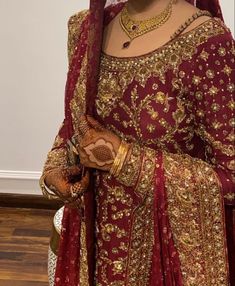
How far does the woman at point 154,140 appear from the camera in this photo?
0.91 meters

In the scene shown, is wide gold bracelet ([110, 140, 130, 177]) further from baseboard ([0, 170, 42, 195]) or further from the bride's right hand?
baseboard ([0, 170, 42, 195])

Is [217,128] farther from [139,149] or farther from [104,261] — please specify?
[104,261]

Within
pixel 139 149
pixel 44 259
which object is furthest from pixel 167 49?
pixel 44 259

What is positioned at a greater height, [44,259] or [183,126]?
[183,126]

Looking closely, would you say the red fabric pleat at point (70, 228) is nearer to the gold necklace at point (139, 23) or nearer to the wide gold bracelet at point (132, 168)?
the gold necklace at point (139, 23)

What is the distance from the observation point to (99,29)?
0.99 m

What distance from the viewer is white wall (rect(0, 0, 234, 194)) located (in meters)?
2.61

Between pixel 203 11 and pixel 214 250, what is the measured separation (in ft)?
1.36

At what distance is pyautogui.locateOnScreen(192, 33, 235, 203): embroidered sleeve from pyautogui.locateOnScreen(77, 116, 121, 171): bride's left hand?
6.1 inches

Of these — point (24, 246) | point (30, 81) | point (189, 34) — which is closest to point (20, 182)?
point (24, 246)

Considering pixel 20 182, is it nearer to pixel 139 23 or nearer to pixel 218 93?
pixel 139 23

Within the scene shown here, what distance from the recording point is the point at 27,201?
2975 mm

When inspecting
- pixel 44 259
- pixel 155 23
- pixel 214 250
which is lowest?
pixel 44 259

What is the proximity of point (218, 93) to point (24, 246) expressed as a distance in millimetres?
1896
